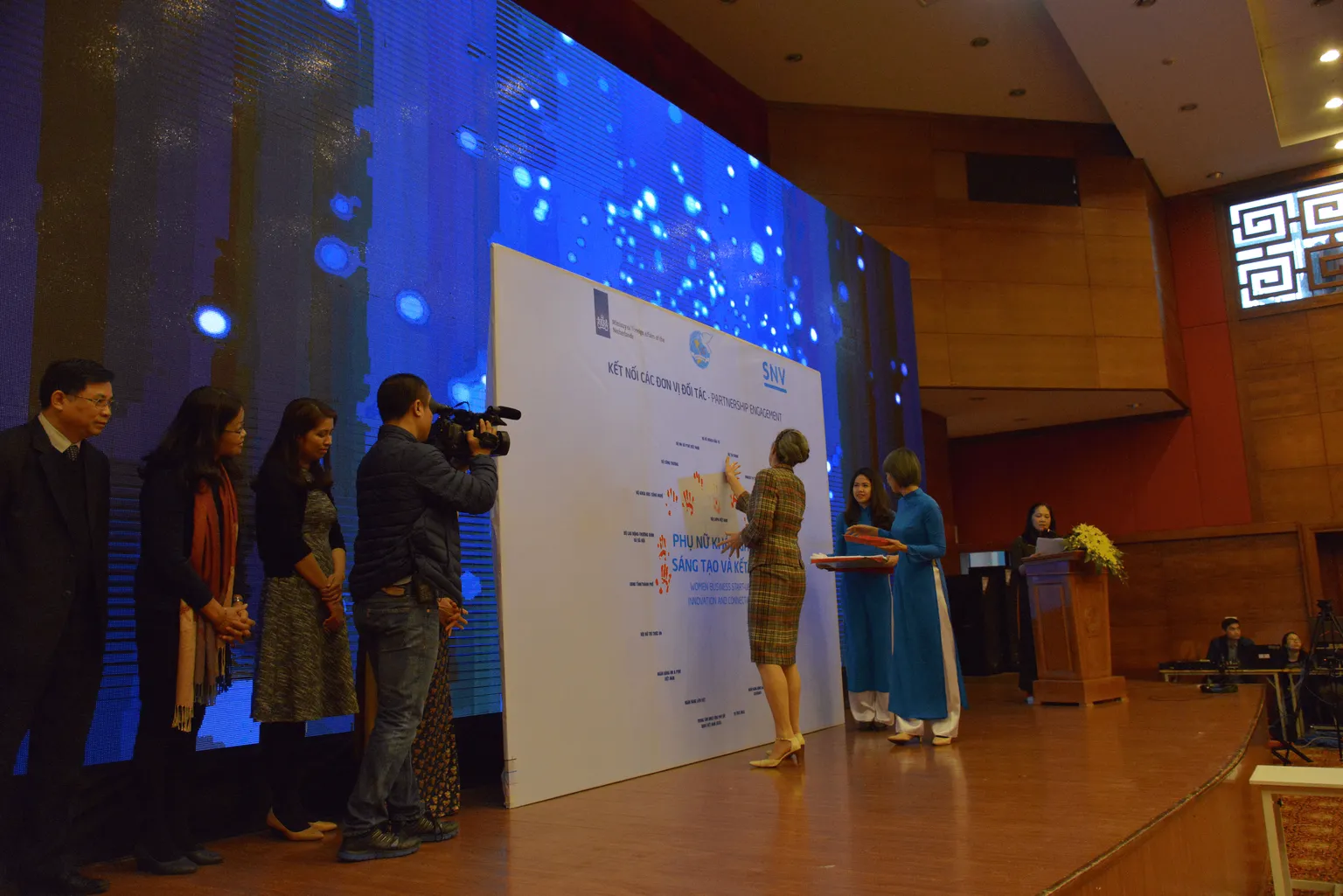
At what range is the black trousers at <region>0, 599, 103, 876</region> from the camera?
228 cm

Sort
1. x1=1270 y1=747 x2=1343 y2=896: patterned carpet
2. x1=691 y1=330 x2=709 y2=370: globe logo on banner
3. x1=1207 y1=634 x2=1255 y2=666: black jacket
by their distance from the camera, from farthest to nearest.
Answer: 1. x1=1207 y1=634 x2=1255 y2=666: black jacket
2. x1=691 y1=330 x2=709 y2=370: globe logo on banner
3. x1=1270 y1=747 x2=1343 y2=896: patterned carpet

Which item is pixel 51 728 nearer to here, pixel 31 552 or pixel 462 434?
pixel 31 552

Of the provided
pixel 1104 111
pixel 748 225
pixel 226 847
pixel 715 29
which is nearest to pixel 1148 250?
pixel 1104 111

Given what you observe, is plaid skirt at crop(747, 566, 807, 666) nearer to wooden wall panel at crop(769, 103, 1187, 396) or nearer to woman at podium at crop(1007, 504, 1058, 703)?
woman at podium at crop(1007, 504, 1058, 703)

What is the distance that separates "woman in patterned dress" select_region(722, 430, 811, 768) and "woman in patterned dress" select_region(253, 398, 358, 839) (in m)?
1.68

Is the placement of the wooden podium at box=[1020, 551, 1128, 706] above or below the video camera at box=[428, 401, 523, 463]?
below

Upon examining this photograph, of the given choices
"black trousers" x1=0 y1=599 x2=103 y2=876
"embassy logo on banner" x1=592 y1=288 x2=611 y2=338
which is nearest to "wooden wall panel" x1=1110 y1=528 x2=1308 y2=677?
"embassy logo on banner" x1=592 y1=288 x2=611 y2=338

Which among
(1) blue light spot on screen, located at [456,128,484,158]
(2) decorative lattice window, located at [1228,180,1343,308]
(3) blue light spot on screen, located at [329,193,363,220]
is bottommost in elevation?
→ (3) blue light spot on screen, located at [329,193,363,220]

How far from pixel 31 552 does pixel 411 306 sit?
1.82m

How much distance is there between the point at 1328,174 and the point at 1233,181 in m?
0.89

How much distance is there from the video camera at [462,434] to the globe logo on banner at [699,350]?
5.72 ft

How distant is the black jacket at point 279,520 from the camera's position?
9.55ft

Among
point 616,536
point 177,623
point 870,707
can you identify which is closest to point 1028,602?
point 870,707

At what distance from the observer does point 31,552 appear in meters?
2.34
